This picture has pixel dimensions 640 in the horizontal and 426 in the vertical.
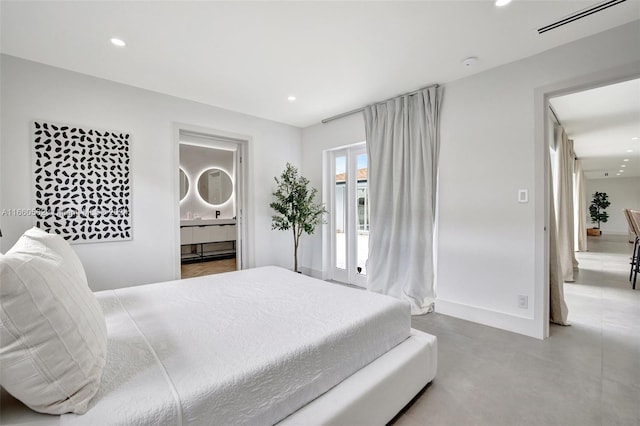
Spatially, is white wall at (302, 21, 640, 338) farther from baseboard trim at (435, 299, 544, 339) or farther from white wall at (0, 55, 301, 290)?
white wall at (0, 55, 301, 290)

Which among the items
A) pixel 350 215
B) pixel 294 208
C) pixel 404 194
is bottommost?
pixel 350 215

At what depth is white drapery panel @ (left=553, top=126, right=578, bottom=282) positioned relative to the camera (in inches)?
169

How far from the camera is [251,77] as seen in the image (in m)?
2.94

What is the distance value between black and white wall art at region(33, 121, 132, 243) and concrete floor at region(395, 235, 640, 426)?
10.7 feet

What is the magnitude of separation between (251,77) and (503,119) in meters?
2.63

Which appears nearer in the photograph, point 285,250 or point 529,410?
point 529,410

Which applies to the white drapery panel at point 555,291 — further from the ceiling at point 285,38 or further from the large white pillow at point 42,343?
the large white pillow at point 42,343

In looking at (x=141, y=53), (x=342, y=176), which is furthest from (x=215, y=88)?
(x=342, y=176)

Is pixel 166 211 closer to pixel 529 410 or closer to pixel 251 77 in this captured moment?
pixel 251 77

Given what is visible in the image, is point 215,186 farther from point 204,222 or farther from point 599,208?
point 599,208

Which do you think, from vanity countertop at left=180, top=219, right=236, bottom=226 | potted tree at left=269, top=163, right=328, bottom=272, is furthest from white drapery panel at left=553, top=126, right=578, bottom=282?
vanity countertop at left=180, top=219, right=236, bottom=226

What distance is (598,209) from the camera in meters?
10.8

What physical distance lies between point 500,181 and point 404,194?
3.29 feet

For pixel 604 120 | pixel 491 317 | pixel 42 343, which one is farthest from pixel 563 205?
pixel 42 343
